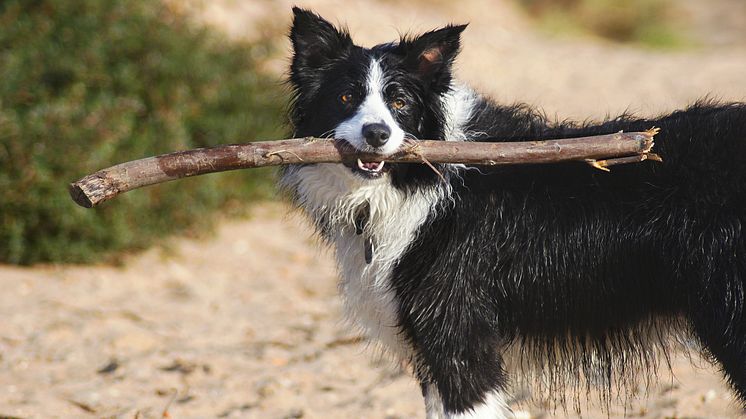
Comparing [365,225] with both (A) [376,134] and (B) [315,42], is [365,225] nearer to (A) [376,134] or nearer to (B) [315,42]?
(A) [376,134]

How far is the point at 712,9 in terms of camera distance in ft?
75.7

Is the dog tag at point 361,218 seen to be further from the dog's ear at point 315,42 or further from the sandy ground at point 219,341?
the sandy ground at point 219,341

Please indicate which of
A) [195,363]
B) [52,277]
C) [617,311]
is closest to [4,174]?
[52,277]

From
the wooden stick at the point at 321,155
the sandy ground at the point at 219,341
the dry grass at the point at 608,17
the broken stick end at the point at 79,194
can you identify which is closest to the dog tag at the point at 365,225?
the wooden stick at the point at 321,155

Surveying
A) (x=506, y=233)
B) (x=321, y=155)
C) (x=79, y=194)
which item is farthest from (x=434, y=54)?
(x=79, y=194)

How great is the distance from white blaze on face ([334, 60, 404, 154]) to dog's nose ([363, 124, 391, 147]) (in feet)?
0.06

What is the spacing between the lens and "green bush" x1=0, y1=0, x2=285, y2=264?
7.20 meters

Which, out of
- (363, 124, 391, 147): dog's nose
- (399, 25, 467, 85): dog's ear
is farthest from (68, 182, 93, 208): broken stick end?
(399, 25, 467, 85): dog's ear

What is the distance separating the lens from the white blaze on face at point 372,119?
373 centimetres

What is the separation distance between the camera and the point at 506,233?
3.93m

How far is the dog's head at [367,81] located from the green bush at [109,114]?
9.76ft

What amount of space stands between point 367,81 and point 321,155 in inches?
16.1

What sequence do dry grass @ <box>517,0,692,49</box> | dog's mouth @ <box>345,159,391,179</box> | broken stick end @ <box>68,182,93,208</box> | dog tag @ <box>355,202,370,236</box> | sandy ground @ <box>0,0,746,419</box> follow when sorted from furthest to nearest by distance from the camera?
dry grass @ <box>517,0,692,49</box> < sandy ground @ <box>0,0,746,419</box> < dog tag @ <box>355,202,370,236</box> < dog's mouth @ <box>345,159,391,179</box> < broken stick end @ <box>68,182,93,208</box>

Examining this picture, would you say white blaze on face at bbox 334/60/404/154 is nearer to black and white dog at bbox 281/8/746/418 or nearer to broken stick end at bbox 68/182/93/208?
black and white dog at bbox 281/8/746/418
